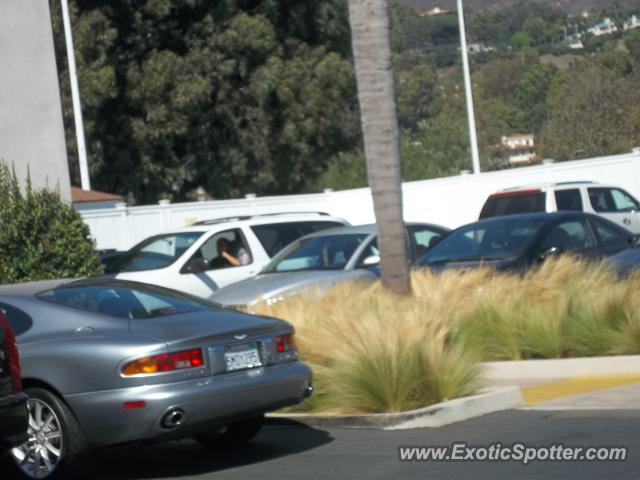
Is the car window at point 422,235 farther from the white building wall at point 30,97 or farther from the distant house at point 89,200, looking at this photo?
the distant house at point 89,200

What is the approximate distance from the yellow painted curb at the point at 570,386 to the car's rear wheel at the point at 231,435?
8.18ft

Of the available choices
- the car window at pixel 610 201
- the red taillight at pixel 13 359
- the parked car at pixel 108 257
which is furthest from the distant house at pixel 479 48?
the red taillight at pixel 13 359

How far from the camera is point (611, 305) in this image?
1297 cm

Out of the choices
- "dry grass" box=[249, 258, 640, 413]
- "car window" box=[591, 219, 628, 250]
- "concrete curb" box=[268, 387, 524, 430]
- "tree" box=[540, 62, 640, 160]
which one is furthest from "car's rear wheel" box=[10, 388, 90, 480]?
"tree" box=[540, 62, 640, 160]

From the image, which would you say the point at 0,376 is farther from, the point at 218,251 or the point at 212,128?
the point at 212,128

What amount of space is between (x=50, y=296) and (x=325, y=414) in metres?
2.62

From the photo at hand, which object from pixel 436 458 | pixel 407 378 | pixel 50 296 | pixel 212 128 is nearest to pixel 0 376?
pixel 50 296

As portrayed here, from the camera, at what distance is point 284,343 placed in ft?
30.7

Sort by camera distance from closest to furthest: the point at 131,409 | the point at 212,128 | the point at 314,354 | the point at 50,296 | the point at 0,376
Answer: the point at 0,376 < the point at 131,409 < the point at 50,296 < the point at 314,354 < the point at 212,128

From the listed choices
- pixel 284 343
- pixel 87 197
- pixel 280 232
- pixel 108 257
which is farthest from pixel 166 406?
pixel 87 197

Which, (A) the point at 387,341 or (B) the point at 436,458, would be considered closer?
(B) the point at 436,458

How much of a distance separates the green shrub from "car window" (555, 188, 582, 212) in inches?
372

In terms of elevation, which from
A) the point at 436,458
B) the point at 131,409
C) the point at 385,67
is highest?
the point at 385,67

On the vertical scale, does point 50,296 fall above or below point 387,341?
above
